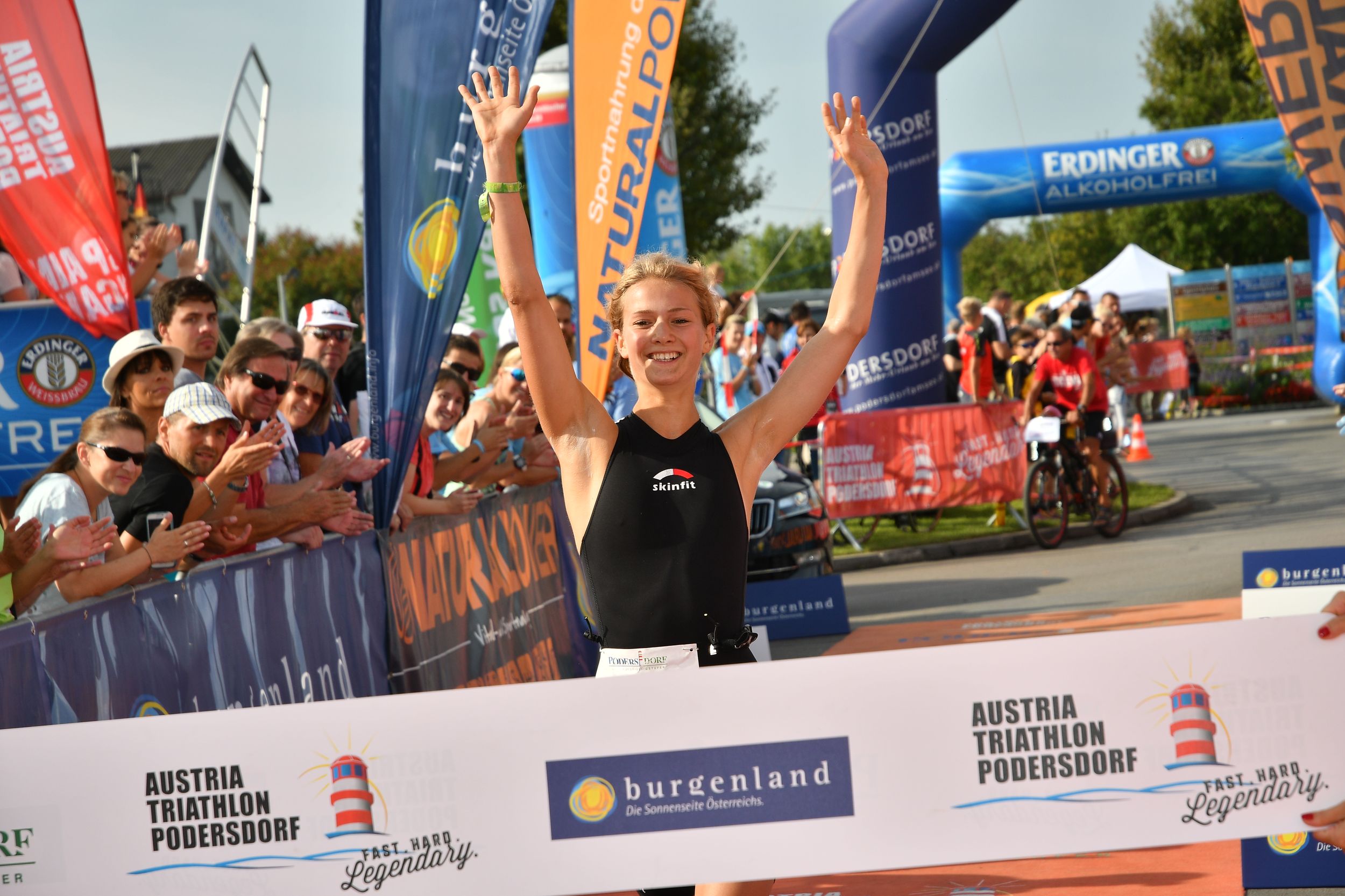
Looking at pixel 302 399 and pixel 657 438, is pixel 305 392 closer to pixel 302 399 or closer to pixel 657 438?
pixel 302 399

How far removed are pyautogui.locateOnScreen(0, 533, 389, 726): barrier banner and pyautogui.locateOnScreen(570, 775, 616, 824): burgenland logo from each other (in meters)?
1.14

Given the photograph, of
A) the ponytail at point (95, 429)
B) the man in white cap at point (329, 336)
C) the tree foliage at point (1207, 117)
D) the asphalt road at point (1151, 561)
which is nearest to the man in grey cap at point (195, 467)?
the ponytail at point (95, 429)

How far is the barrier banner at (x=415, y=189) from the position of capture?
6086 millimetres

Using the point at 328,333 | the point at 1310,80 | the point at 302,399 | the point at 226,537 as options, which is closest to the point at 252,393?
the point at 302,399

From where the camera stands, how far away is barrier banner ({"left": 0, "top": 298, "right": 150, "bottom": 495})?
7359 mm

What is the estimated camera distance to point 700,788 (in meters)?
2.74

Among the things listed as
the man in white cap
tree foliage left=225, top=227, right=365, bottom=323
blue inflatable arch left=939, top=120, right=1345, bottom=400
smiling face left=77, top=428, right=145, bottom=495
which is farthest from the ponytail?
tree foliage left=225, top=227, right=365, bottom=323

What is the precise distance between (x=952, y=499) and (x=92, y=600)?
11.6m

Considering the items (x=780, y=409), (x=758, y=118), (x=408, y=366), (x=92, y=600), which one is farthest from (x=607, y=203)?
(x=758, y=118)

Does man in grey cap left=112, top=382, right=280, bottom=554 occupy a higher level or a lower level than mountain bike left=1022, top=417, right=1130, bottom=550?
higher

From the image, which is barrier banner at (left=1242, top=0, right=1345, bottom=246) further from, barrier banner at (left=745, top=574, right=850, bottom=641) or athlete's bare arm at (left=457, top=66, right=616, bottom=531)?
barrier banner at (left=745, top=574, right=850, bottom=641)

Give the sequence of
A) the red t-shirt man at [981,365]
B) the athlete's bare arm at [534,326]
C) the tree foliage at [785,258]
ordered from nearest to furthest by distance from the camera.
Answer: the athlete's bare arm at [534,326]
the red t-shirt man at [981,365]
the tree foliage at [785,258]

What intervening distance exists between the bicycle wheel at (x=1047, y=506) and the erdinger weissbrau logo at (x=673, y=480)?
11.6 metres

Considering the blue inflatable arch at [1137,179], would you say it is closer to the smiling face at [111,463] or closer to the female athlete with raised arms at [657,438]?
the smiling face at [111,463]
